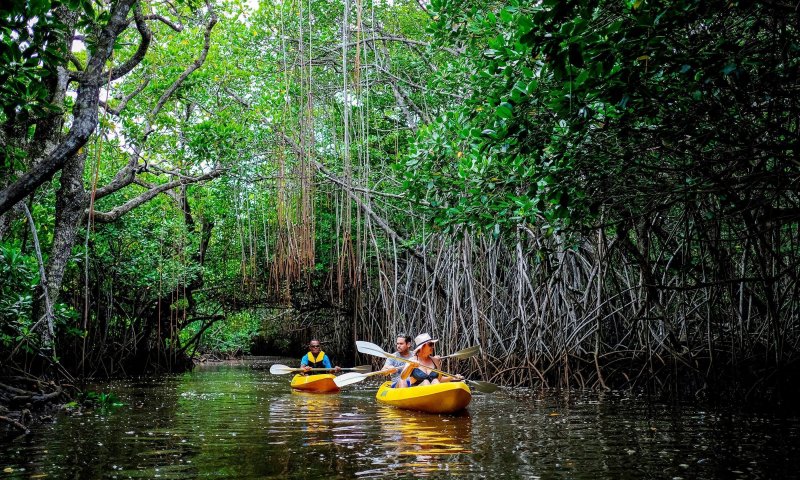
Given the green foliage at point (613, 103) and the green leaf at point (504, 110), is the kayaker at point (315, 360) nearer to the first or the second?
the green foliage at point (613, 103)

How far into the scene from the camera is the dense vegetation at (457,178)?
158 inches

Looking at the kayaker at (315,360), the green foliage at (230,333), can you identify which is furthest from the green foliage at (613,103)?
the green foliage at (230,333)

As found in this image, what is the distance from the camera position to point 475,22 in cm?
630

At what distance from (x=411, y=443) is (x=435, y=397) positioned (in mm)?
1652

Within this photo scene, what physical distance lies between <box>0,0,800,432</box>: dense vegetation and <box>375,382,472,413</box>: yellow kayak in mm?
1386

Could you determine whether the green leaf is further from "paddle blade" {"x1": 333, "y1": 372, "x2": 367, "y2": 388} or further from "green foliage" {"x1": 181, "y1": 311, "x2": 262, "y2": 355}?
"green foliage" {"x1": 181, "y1": 311, "x2": 262, "y2": 355}

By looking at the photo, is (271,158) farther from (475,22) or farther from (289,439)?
(289,439)

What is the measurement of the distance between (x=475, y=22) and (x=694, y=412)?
12.8 ft

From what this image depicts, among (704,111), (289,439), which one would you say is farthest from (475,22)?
(289,439)

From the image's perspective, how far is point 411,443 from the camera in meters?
4.30

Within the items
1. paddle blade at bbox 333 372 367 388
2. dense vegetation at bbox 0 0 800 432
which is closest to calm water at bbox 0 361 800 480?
paddle blade at bbox 333 372 367 388

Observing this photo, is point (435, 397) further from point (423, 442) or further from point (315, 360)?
point (315, 360)

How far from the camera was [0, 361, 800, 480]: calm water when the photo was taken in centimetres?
332

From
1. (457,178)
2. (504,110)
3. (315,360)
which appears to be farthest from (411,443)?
(315,360)
